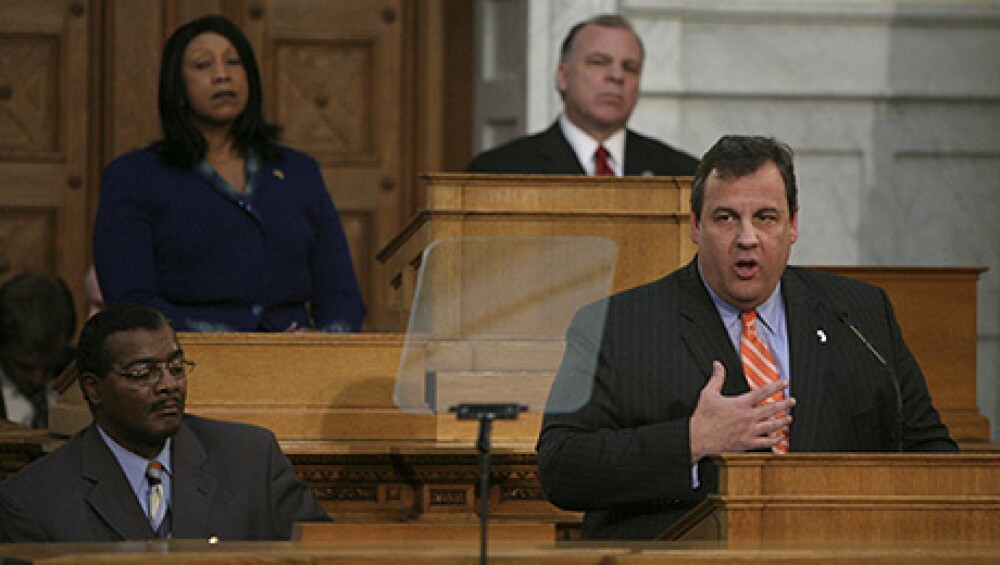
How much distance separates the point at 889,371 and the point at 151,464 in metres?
1.69

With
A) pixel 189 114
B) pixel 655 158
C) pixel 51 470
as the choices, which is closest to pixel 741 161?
pixel 51 470

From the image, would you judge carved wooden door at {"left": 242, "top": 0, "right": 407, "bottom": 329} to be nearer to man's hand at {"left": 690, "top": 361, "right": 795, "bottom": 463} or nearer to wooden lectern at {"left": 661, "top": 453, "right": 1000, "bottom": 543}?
man's hand at {"left": 690, "top": 361, "right": 795, "bottom": 463}

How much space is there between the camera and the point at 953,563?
355 cm

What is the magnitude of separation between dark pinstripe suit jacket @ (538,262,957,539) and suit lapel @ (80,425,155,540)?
924 millimetres

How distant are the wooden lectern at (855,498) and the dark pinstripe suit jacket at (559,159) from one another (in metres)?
2.90

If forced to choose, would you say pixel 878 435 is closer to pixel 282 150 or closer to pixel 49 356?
pixel 282 150

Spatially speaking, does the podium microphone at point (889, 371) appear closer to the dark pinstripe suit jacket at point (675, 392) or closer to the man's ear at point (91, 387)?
the dark pinstripe suit jacket at point (675, 392)

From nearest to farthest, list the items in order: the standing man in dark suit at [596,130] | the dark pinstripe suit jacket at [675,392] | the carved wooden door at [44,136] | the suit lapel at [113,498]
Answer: the dark pinstripe suit jacket at [675,392] < the suit lapel at [113,498] < the standing man in dark suit at [596,130] < the carved wooden door at [44,136]

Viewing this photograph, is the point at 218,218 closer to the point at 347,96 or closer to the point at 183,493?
the point at 183,493

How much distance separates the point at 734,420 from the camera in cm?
424

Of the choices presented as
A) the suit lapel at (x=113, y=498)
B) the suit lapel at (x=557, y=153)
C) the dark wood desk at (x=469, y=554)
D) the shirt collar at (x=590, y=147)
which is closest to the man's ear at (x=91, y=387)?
the suit lapel at (x=113, y=498)

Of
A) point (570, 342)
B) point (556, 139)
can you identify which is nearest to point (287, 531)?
point (570, 342)

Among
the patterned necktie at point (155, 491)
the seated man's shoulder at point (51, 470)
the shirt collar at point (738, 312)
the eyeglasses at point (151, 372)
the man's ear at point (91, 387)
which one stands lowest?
the patterned necktie at point (155, 491)

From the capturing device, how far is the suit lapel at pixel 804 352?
450 centimetres
